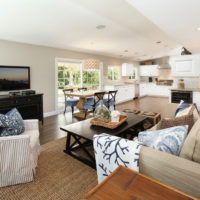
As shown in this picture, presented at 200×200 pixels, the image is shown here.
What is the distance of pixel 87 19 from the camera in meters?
3.23

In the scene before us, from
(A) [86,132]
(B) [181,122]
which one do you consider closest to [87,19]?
(A) [86,132]

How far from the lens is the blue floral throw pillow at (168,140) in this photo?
125 cm

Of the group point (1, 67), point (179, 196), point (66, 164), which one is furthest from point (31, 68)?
point (179, 196)

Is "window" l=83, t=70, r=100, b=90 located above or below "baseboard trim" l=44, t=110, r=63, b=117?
above

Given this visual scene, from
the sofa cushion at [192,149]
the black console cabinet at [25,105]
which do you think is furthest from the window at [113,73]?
the sofa cushion at [192,149]

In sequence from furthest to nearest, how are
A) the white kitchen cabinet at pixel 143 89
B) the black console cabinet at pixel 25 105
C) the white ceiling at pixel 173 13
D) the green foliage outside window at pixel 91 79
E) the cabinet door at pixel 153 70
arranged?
the cabinet door at pixel 153 70 → the white kitchen cabinet at pixel 143 89 → the green foliage outside window at pixel 91 79 → the black console cabinet at pixel 25 105 → the white ceiling at pixel 173 13

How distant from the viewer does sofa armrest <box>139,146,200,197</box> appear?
→ 3.18 ft

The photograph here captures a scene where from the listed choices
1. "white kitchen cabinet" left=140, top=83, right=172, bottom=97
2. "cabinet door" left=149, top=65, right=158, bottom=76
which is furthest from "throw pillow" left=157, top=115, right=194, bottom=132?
"cabinet door" left=149, top=65, right=158, bottom=76

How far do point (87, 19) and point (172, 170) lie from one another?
3181mm

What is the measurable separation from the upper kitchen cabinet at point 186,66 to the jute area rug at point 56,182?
13.2ft

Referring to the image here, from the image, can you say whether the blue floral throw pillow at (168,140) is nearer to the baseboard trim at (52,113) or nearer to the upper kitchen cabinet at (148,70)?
the baseboard trim at (52,113)

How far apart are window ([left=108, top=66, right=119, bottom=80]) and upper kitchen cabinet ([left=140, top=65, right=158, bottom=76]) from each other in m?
2.96

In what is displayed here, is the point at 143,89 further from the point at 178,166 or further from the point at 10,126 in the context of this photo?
the point at 178,166

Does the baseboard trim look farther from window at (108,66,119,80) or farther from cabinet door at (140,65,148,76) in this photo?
cabinet door at (140,65,148,76)
